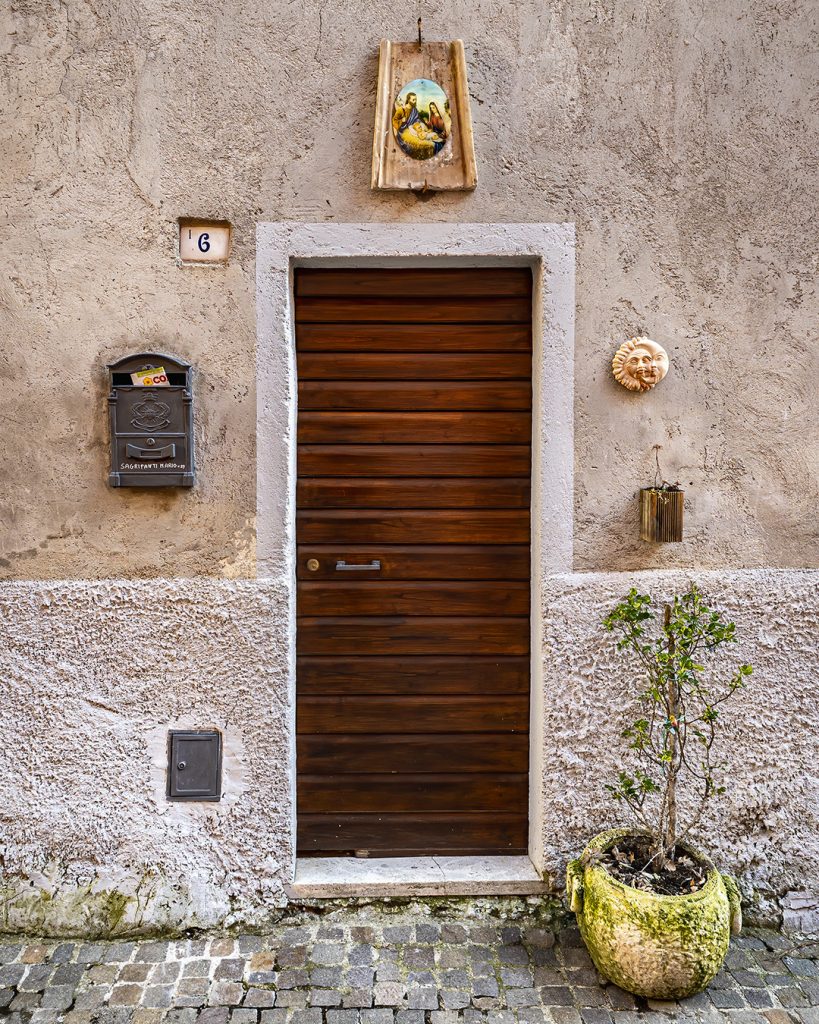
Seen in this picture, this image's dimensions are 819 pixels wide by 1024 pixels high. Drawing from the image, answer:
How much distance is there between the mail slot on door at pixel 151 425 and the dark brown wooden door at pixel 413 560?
1.60 ft

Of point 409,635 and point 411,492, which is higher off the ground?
point 411,492

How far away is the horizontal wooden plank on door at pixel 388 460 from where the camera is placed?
119 inches

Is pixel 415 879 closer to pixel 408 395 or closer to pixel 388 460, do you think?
pixel 388 460

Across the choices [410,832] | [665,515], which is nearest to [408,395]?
[665,515]

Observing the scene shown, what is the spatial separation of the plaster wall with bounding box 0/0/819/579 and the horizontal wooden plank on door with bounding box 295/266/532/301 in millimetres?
223

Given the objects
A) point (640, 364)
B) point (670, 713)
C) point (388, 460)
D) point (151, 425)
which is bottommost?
point (670, 713)

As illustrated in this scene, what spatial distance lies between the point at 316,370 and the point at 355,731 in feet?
5.08

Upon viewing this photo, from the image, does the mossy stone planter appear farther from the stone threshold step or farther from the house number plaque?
the house number plaque

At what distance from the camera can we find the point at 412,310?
3.03 metres

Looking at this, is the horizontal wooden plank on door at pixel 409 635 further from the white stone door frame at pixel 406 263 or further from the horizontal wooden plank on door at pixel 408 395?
the horizontal wooden plank on door at pixel 408 395

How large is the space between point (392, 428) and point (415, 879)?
6.15ft

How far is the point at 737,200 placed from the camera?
2.89 m

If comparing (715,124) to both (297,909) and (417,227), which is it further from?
(297,909)

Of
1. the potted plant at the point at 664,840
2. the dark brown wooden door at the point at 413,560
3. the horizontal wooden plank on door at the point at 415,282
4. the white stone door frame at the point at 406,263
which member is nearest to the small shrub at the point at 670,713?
the potted plant at the point at 664,840
